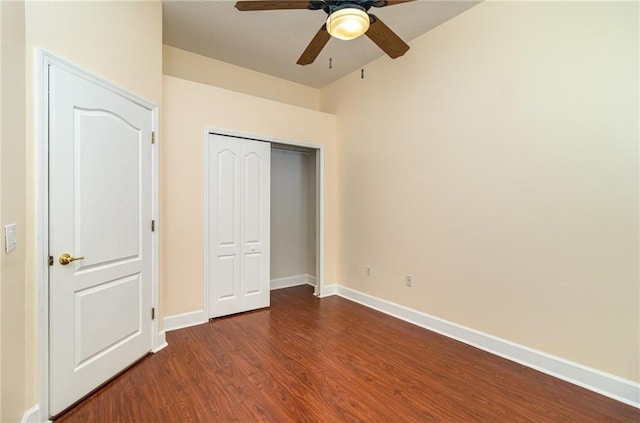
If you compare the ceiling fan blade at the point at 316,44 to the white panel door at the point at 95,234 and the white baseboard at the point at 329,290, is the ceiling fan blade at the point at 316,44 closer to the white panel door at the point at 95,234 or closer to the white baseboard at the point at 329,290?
the white panel door at the point at 95,234

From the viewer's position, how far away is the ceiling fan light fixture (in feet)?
6.26

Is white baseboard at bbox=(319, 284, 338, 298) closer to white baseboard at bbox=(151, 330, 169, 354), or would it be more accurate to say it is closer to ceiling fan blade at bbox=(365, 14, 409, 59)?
white baseboard at bbox=(151, 330, 169, 354)

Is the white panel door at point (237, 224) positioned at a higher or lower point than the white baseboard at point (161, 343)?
higher

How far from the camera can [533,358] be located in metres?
2.39

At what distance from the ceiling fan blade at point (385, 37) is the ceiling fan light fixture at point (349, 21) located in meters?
0.15

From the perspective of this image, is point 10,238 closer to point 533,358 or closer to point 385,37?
point 385,37

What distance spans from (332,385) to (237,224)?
2.12 m

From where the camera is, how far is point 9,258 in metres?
1.49

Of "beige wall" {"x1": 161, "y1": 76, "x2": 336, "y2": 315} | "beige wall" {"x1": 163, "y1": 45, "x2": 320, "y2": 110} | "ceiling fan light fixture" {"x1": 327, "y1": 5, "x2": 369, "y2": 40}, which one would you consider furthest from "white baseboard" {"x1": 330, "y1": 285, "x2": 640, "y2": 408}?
"beige wall" {"x1": 163, "y1": 45, "x2": 320, "y2": 110}

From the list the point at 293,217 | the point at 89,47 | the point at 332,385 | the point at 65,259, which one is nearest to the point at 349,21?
the point at 89,47

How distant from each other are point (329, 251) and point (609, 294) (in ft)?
9.86

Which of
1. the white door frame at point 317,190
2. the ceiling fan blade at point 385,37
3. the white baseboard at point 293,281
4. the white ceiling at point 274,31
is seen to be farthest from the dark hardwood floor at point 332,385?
the white ceiling at point 274,31

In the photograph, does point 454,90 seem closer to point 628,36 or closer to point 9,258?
point 628,36

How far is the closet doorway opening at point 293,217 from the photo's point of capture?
4762mm
